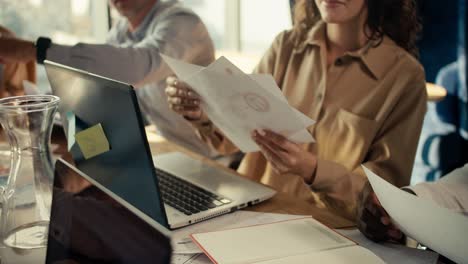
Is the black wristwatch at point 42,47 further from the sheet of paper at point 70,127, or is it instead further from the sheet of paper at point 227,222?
the sheet of paper at point 227,222

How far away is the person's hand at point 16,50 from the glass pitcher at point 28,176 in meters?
0.62

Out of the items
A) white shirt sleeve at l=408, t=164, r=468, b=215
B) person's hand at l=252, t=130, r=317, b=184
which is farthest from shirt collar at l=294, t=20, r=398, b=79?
white shirt sleeve at l=408, t=164, r=468, b=215

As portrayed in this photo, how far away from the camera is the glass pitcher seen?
2.27ft

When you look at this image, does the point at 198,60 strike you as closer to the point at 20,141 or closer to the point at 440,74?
the point at 20,141

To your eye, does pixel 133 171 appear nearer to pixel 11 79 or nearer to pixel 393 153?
pixel 393 153

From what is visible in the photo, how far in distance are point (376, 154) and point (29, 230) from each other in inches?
30.6

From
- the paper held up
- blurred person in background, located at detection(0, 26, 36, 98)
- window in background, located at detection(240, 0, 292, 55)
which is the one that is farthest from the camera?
window in background, located at detection(240, 0, 292, 55)

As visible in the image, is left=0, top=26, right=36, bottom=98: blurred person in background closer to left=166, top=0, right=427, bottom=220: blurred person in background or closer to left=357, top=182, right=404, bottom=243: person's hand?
left=166, top=0, right=427, bottom=220: blurred person in background

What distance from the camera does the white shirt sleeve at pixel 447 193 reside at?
79 cm

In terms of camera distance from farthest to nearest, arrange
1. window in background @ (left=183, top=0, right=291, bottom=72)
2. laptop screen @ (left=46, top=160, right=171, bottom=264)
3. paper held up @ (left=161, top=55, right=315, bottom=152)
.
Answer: window in background @ (left=183, top=0, right=291, bottom=72)
paper held up @ (left=161, top=55, right=315, bottom=152)
laptop screen @ (left=46, top=160, right=171, bottom=264)

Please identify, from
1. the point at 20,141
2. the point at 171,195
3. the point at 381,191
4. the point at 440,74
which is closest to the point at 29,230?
the point at 20,141

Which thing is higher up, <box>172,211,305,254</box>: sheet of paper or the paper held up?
the paper held up

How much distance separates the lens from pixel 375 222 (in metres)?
0.79

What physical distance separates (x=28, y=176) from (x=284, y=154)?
49 cm
